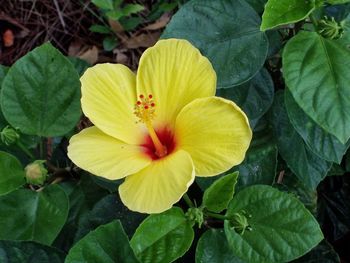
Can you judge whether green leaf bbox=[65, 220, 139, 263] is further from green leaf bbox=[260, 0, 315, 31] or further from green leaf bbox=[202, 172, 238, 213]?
green leaf bbox=[260, 0, 315, 31]

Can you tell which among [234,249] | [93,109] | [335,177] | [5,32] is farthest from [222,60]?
[5,32]

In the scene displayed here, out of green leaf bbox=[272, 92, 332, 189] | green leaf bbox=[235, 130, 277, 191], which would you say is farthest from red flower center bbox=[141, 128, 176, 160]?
green leaf bbox=[272, 92, 332, 189]

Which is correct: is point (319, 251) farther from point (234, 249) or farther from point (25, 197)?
point (25, 197)

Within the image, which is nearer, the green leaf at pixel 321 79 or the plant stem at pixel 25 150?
the green leaf at pixel 321 79

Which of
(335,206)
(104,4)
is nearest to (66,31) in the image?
(104,4)

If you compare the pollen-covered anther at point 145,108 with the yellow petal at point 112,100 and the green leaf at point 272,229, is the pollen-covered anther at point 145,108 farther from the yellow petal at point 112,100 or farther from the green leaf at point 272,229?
the green leaf at point 272,229

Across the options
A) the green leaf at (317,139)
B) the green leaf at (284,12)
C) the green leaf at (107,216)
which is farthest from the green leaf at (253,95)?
the green leaf at (107,216)
